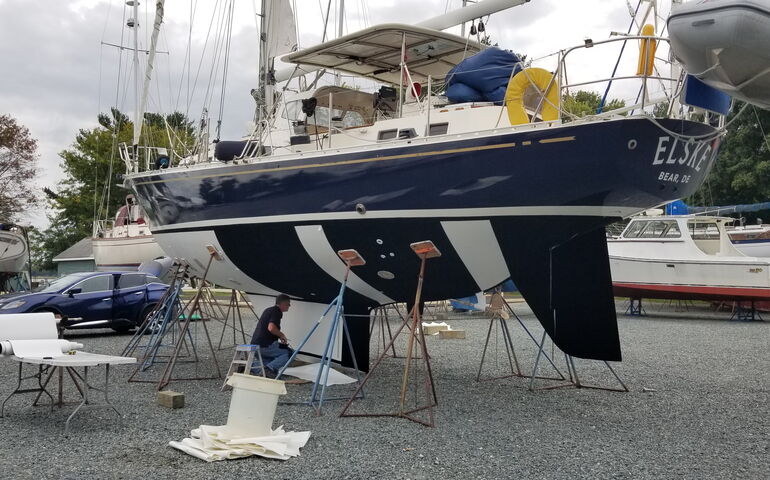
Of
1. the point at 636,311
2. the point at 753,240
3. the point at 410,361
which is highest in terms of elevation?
the point at 753,240

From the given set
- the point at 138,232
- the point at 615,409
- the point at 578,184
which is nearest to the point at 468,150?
the point at 578,184

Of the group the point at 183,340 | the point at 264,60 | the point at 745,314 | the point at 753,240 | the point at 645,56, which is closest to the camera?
the point at 645,56

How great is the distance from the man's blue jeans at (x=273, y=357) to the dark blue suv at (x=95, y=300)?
5.82 metres

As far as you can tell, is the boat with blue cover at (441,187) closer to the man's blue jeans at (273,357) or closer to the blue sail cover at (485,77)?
the blue sail cover at (485,77)

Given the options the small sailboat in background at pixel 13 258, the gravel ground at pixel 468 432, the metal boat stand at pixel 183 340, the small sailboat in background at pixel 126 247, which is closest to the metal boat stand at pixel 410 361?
the gravel ground at pixel 468 432

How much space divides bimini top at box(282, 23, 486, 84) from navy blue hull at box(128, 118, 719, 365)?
5.70ft

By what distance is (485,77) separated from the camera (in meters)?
8.39

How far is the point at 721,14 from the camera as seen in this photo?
195 inches

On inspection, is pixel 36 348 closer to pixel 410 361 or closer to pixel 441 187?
pixel 410 361

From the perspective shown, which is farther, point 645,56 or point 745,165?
point 745,165

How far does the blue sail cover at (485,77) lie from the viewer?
27.5 ft

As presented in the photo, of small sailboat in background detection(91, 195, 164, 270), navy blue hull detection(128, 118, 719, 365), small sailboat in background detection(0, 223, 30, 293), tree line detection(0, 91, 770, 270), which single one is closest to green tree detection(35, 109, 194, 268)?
tree line detection(0, 91, 770, 270)

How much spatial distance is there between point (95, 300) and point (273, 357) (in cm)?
656

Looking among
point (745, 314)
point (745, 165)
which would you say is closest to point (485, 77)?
point (745, 314)
